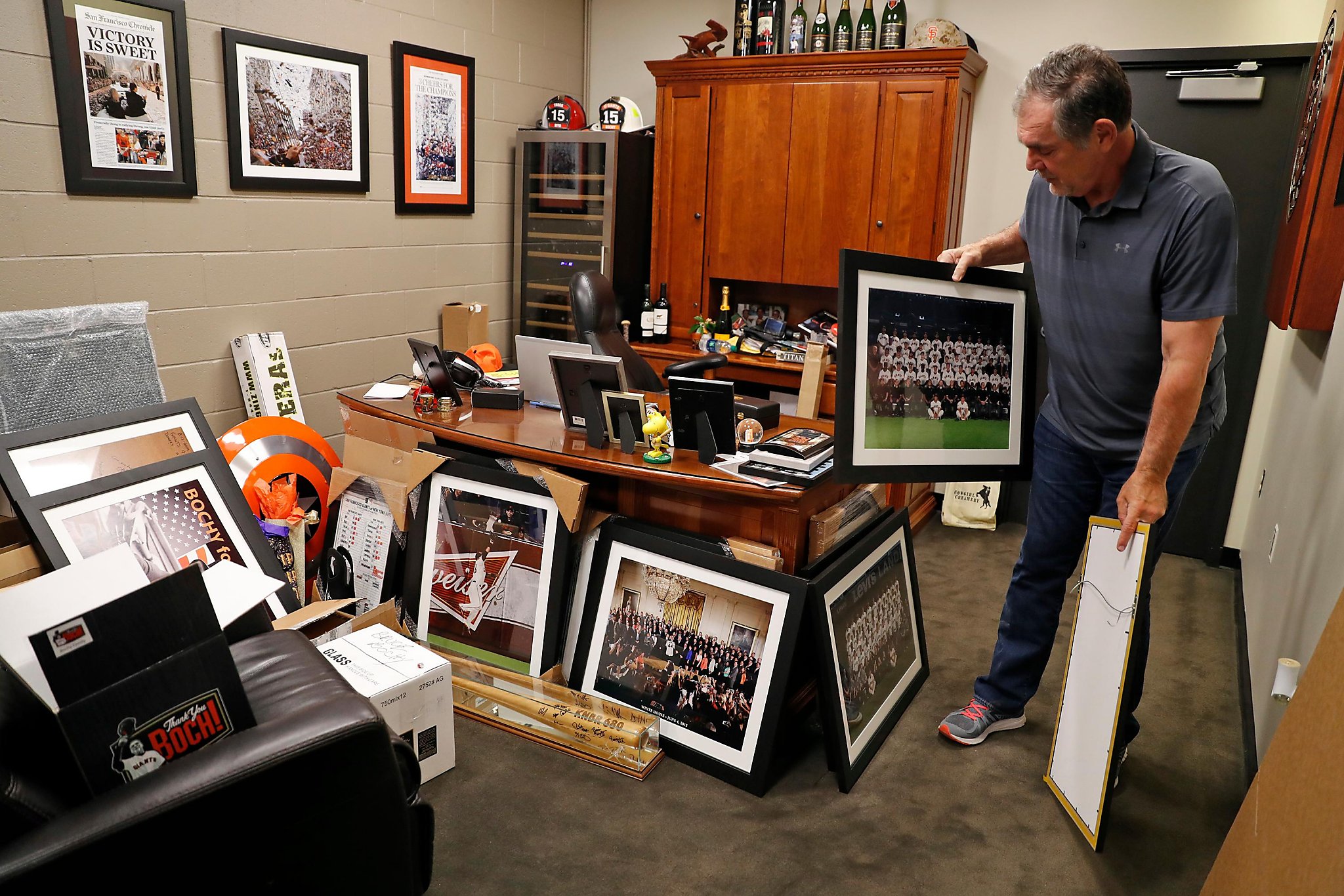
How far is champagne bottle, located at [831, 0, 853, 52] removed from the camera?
14.1 feet

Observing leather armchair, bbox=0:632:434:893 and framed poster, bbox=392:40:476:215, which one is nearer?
leather armchair, bbox=0:632:434:893

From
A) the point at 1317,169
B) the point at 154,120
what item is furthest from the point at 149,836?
the point at 1317,169

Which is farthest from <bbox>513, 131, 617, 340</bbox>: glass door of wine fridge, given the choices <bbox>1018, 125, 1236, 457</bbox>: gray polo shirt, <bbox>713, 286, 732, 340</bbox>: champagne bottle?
<bbox>1018, 125, 1236, 457</bbox>: gray polo shirt

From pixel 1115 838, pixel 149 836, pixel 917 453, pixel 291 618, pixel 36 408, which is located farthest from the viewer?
pixel 36 408

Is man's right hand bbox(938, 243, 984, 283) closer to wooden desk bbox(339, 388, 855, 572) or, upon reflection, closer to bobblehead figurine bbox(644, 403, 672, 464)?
wooden desk bbox(339, 388, 855, 572)

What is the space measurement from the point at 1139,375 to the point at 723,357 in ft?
7.07

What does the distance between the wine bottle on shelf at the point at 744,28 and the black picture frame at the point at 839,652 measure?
2.78 meters

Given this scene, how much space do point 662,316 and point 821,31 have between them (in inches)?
63.0

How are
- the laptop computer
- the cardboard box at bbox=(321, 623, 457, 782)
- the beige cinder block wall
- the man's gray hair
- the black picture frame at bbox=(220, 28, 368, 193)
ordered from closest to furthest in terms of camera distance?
the man's gray hair
the cardboard box at bbox=(321, 623, 457, 782)
the laptop computer
the beige cinder block wall
the black picture frame at bbox=(220, 28, 368, 193)

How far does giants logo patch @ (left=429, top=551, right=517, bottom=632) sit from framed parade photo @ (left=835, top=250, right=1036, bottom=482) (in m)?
1.11

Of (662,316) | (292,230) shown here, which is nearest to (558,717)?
(292,230)

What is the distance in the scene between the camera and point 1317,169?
265 cm

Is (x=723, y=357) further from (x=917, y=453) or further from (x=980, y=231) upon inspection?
(x=917, y=453)

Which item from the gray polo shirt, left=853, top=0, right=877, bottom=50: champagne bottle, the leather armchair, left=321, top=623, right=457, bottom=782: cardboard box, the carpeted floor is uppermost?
left=853, top=0, right=877, bottom=50: champagne bottle
